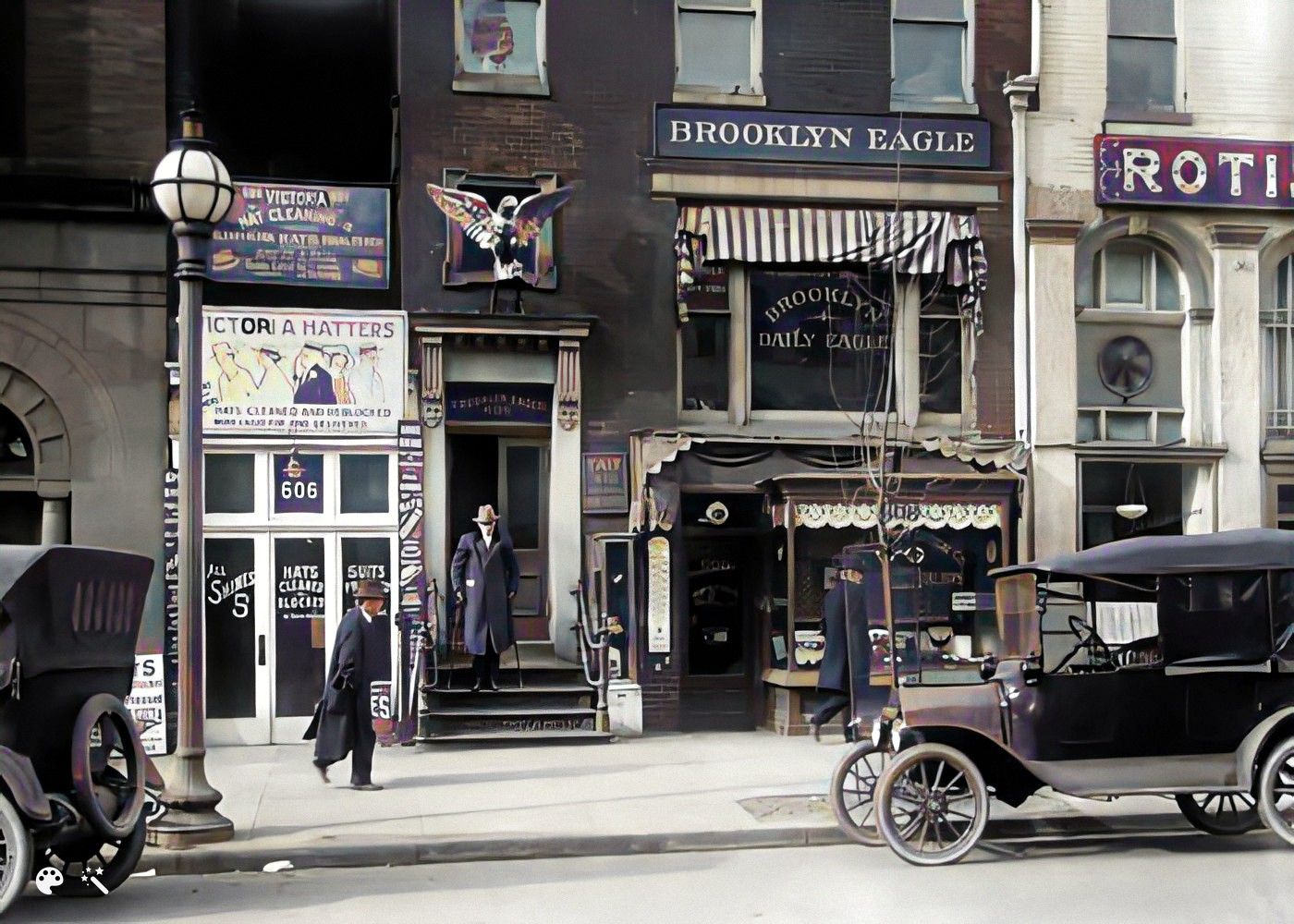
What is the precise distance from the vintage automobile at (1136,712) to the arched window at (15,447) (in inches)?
412

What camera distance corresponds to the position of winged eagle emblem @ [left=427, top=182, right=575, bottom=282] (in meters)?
17.9

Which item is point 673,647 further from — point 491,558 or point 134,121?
point 134,121

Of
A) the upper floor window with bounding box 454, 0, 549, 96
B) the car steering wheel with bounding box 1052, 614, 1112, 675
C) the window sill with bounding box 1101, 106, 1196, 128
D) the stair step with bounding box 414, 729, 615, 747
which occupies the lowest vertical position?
the stair step with bounding box 414, 729, 615, 747

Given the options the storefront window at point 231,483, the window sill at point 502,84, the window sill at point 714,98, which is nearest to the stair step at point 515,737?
the storefront window at point 231,483

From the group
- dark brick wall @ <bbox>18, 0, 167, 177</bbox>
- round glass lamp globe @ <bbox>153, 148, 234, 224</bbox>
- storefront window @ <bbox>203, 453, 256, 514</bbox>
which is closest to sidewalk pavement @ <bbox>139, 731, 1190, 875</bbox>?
storefront window @ <bbox>203, 453, 256, 514</bbox>

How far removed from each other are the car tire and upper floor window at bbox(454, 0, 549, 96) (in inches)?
453

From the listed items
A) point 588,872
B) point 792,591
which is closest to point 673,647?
point 792,591

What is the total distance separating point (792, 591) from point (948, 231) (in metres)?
4.79

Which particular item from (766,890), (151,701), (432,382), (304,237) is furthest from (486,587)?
(766,890)

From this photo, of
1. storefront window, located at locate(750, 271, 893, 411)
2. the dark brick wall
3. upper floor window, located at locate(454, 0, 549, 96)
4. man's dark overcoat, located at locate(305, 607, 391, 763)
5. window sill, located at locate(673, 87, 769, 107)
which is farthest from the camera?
storefront window, located at locate(750, 271, 893, 411)

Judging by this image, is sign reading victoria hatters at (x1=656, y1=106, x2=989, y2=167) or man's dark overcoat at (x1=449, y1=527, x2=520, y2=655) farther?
sign reading victoria hatters at (x1=656, y1=106, x2=989, y2=167)

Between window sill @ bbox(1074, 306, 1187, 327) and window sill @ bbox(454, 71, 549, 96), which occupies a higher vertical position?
window sill @ bbox(454, 71, 549, 96)

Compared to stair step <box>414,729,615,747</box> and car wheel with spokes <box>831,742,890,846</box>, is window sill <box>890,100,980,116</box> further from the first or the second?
car wheel with spokes <box>831,742,890,846</box>

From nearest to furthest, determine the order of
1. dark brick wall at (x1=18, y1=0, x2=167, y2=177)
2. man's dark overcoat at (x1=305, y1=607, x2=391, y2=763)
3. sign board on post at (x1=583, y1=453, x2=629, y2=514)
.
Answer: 1. man's dark overcoat at (x1=305, y1=607, x2=391, y2=763)
2. dark brick wall at (x1=18, y1=0, x2=167, y2=177)
3. sign board on post at (x1=583, y1=453, x2=629, y2=514)
